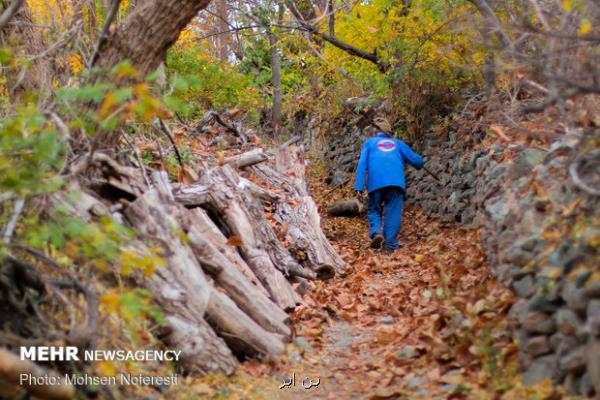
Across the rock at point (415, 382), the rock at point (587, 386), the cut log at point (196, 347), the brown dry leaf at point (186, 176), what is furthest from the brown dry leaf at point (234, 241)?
the rock at point (587, 386)

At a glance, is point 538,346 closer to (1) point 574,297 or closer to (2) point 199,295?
(1) point 574,297

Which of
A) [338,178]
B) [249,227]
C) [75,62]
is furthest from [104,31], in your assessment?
[338,178]

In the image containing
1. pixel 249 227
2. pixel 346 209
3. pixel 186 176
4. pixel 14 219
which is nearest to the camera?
pixel 14 219

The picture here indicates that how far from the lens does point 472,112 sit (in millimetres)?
9492

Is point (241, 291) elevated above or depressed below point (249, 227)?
below

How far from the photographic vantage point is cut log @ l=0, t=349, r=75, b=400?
113 inches

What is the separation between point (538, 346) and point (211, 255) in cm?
264

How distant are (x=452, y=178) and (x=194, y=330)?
6.55 metres

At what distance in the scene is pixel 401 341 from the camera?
5094 mm

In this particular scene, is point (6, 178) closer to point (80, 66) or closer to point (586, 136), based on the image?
point (80, 66)

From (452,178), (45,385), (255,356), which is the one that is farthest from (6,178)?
(452,178)

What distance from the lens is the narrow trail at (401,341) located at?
4051 millimetres

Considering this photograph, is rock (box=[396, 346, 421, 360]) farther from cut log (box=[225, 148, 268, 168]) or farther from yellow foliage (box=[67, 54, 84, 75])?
cut log (box=[225, 148, 268, 168])

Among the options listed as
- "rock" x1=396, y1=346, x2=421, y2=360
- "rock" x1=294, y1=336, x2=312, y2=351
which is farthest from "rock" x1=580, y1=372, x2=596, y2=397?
"rock" x1=294, y1=336, x2=312, y2=351
